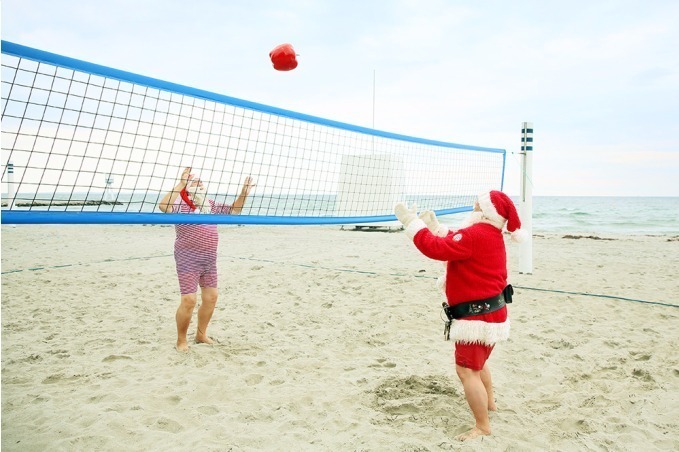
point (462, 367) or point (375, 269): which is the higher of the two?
point (375, 269)

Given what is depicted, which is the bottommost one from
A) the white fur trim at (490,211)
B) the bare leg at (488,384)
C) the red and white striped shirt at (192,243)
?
the bare leg at (488,384)

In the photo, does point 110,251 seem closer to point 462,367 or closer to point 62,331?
point 62,331

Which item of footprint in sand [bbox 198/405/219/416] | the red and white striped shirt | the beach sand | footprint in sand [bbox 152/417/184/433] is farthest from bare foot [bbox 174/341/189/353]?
footprint in sand [bbox 152/417/184/433]

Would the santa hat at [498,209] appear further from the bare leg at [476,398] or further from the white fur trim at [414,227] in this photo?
the bare leg at [476,398]

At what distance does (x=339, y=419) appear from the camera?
2.94m

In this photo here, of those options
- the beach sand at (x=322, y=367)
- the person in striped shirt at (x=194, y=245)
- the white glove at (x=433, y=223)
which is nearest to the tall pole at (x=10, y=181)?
the person in striped shirt at (x=194, y=245)

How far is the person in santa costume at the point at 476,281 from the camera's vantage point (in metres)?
2.57

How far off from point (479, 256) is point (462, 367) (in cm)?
59

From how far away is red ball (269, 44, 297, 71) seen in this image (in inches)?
141

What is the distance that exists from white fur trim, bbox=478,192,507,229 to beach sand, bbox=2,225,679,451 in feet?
3.76

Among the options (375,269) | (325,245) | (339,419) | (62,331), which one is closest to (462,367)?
(339,419)

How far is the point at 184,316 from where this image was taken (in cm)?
400

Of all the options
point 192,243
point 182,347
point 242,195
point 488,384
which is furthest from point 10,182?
point 488,384

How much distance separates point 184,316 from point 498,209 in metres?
2.61
